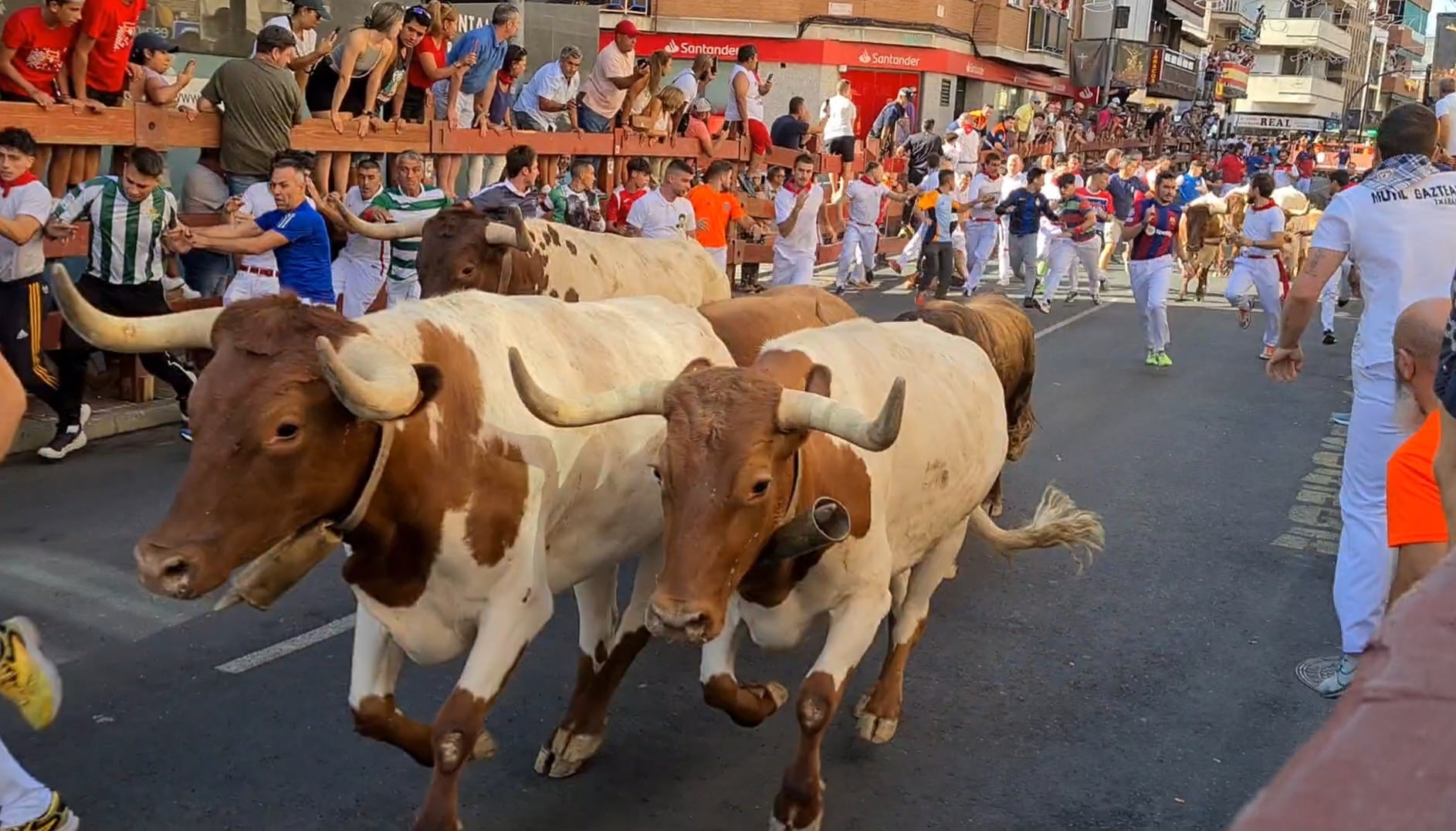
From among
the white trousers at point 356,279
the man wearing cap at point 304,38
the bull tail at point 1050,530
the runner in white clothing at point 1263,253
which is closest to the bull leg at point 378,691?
the bull tail at point 1050,530

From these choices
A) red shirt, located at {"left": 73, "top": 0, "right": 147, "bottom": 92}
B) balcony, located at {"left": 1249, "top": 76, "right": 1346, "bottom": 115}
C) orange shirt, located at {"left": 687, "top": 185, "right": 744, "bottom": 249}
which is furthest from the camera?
balcony, located at {"left": 1249, "top": 76, "right": 1346, "bottom": 115}

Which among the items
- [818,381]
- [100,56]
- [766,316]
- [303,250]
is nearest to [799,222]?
[303,250]

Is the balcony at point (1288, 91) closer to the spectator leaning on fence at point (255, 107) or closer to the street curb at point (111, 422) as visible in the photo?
the spectator leaning on fence at point (255, 107)

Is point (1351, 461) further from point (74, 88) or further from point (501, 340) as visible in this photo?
point (74, 88)

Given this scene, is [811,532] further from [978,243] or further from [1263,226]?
[978,243]

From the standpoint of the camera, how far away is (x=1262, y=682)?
5711 mm

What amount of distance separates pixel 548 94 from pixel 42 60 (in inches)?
212

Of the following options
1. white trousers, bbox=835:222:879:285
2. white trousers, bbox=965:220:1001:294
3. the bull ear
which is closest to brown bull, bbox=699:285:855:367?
the bull ear

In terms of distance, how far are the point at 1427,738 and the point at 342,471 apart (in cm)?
308

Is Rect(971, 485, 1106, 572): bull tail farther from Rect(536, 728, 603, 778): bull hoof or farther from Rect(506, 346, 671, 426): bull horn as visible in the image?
Rect(506, 346, 671, 426): bull horn

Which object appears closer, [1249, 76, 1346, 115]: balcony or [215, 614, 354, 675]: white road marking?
[215, 614, 354, 675]: white road marking

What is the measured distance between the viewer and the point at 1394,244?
17.8 feet

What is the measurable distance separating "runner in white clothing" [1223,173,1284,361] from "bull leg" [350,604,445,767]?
40.3ft

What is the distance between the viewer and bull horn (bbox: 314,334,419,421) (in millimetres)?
3359
